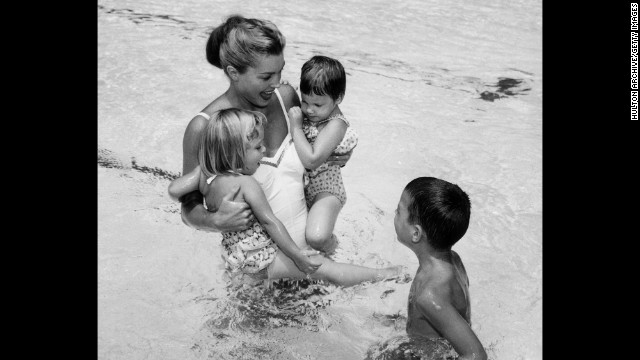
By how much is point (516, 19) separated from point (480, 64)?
45.5 inches

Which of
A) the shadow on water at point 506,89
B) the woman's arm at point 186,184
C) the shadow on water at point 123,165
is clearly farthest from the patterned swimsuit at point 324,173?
the shadow on water at point 506,89

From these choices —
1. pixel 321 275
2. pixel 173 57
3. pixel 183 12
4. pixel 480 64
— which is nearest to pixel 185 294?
pixel 321 275

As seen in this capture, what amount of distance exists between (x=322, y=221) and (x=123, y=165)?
222cm

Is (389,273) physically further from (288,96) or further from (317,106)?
(288,96)

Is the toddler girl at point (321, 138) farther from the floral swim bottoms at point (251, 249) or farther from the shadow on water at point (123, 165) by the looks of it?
the shadow on water at point (123, 165)

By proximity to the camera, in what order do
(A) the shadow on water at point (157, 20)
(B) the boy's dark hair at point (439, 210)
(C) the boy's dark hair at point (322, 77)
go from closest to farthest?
(B) the boy's dark hair at point (439, 210) → (C) the boy's dark hair at point (322, 77) → (A) the shadow on water at point (157, 20)

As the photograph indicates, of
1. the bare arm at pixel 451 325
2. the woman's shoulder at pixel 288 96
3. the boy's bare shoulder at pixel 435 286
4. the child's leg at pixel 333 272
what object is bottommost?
the child's leg at pixel 333 272

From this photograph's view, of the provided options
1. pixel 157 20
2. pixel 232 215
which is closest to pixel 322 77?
pixel 232 215

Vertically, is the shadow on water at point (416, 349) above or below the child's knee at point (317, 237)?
below

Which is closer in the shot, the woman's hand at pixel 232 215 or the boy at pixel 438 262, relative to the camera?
the boy at pixel 438 262

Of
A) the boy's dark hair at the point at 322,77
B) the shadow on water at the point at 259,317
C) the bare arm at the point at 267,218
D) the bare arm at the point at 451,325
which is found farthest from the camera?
the boy's dark hair at the point at 322,77

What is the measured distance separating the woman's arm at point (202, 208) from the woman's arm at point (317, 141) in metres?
0.43

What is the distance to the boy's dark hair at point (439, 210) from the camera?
120 inches

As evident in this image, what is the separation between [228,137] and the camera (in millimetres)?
3354
